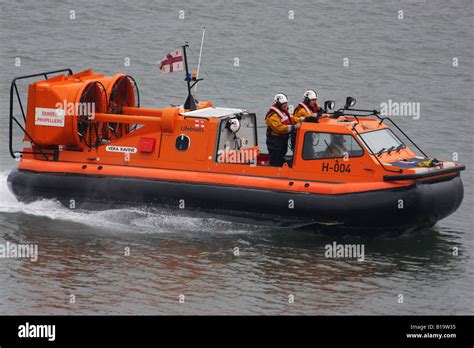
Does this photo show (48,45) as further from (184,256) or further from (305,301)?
(305,301)

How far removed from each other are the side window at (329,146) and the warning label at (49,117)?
4.08 meters

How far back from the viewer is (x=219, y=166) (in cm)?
1719

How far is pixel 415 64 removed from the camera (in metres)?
28.6

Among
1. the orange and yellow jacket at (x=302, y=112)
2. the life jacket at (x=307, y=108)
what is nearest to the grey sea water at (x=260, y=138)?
the orange and yellow jacket at (x=302, y=112)

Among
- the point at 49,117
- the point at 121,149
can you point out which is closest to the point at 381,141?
the point at 121,149

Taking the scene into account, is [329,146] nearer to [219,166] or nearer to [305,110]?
[305,110]

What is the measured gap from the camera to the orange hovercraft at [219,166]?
16266 mm

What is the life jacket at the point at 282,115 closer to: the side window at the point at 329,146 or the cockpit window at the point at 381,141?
the side window at the point at 329,146

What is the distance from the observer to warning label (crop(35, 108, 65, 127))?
57.8ft

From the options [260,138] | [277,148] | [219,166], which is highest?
[277,148]

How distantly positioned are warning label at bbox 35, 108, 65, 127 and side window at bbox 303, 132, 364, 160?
13.4ft

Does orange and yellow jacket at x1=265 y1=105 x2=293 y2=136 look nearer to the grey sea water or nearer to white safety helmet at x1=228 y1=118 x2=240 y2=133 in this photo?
→ white safety helmet at x1=228 y1=118 x2=240 y2=133

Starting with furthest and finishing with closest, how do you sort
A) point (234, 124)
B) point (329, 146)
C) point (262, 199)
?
point (234, 124) < point (262, 199) < point (329, 146)

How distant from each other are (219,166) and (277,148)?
0.97 m
